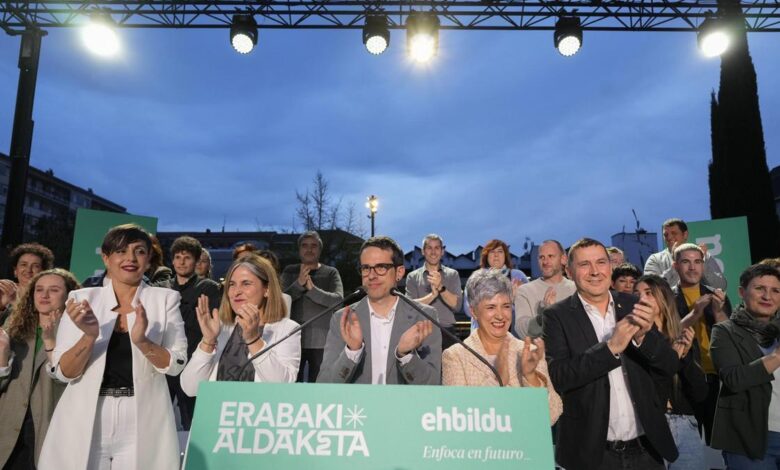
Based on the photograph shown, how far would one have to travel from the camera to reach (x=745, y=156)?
2025 centimetres

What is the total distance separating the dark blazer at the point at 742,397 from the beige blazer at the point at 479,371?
1503 mm

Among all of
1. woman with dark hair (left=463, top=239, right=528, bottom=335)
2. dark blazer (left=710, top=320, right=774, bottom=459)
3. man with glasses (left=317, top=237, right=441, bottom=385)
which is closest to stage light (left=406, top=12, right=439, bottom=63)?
woman with dark hair (left=463, top=239, right=528, bottom=335)

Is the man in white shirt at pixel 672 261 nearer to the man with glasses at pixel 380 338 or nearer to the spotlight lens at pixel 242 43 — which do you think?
the man with glasses at pixel 380 338

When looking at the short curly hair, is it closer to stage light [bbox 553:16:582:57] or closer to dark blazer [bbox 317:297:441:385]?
dark blazer [bbox 317:297:441:385]

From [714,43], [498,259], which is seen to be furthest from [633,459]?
[714,43]

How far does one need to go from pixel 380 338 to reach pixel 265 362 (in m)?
0.68

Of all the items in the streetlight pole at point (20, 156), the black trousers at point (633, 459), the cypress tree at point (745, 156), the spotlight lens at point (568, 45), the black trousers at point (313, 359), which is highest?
the cypress tree at point (745, 156)

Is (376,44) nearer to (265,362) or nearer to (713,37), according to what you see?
(713,37)

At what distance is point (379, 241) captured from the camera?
3.03 m

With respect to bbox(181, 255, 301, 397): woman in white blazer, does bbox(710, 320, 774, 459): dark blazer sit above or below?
below

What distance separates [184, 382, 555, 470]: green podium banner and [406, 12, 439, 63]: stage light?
7092 millimetres

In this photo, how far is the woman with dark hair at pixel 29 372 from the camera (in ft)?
10.5

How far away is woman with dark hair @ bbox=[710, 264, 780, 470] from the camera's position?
3.18 metres

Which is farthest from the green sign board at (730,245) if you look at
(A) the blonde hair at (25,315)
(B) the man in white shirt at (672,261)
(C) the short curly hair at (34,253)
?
(C) the short curly hair at (34,253)
